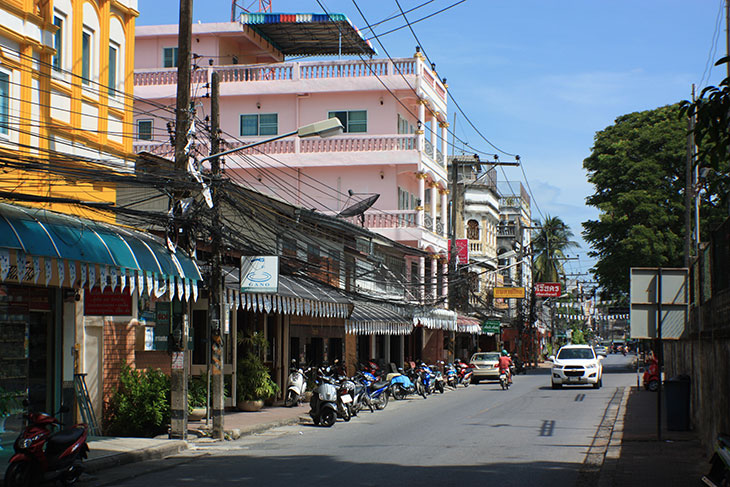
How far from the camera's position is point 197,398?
22.2 m

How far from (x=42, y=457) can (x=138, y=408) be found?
20.8 feet

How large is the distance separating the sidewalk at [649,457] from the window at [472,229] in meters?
46.2

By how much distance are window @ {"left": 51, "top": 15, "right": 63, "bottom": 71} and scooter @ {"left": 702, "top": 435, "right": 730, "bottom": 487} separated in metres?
13.6

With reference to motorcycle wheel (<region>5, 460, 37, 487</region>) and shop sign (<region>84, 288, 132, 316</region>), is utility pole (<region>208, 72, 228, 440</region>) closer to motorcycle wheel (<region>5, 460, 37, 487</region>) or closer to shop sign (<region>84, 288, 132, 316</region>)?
shop sign (<region>84, 288, 132, 316</region>)

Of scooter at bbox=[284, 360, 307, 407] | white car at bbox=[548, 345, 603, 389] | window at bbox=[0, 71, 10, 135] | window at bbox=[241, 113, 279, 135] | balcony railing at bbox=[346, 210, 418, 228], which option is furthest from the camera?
window at bbox=[241, 113, 279, 135]

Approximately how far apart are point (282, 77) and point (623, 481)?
29982 millimetres

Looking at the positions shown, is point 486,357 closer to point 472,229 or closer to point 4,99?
→ point 472,229

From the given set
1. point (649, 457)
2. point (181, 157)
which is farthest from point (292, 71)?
point (649, 457)

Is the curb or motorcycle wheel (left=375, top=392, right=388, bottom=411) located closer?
the curb

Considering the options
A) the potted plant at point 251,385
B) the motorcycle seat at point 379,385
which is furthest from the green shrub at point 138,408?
the motorcycle seat at point 379,385

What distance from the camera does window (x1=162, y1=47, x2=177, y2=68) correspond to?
40719 millimetres

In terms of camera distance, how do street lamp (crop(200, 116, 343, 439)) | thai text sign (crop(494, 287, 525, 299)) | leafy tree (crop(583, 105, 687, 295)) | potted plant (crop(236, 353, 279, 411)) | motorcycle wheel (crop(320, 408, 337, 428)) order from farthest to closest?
thai text sign (crop(494, 287, 525, 299)) < leafy tree (crop(583, 105, 687, 295)) < potted plant (crop(236, 353, 279, 411)) < motorcycle wheel (crop(320, 408, 337, 428)) < street lamp (crop(200, 116, 343, 439))

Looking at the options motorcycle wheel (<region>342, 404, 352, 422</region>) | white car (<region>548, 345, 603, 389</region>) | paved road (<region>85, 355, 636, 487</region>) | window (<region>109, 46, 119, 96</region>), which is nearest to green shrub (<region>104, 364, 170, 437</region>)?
paved road (<region>85, 355, 636, 487</region>)

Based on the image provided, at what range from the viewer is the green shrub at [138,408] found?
1772 cm
